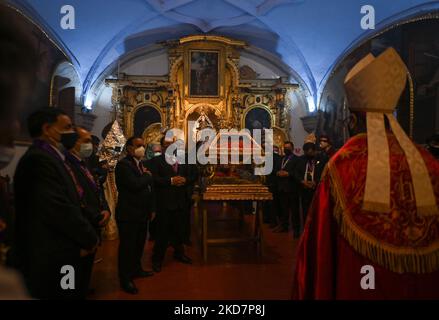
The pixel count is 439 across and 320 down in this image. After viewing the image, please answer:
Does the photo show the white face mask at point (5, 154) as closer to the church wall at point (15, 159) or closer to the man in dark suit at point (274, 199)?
the church wall at point (15, 159)

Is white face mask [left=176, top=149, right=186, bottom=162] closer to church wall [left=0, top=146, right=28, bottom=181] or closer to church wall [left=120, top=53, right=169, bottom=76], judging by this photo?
church wall [left=0, top=146, right=28, bottom=181]

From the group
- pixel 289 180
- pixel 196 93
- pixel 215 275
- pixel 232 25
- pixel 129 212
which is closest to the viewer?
pixel 129 212

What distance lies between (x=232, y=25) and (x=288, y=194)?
6.56 metres

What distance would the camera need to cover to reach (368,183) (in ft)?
6.00

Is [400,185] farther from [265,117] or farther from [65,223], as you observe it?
[265,117]

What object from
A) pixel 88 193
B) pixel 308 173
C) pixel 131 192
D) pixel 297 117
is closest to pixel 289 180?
pixel 308 173

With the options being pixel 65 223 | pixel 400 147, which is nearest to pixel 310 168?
pixel 400 147

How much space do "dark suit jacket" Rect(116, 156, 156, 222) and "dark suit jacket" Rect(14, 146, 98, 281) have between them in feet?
4.23

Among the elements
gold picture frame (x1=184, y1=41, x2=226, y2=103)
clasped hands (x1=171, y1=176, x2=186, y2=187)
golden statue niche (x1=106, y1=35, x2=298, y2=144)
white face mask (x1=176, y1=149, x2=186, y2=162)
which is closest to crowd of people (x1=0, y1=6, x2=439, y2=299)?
clasped hands (x1=171, y1=176, x2=186, y2=187)

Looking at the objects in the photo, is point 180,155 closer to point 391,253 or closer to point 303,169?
point 303,169

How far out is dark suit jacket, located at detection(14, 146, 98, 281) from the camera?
2096mm

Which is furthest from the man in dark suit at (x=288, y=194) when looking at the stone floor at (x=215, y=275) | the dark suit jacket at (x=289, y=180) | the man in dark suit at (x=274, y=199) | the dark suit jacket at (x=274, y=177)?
the stone floor at (x=215, y=275)

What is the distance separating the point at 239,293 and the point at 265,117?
9.19 meters

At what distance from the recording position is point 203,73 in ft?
39.0
